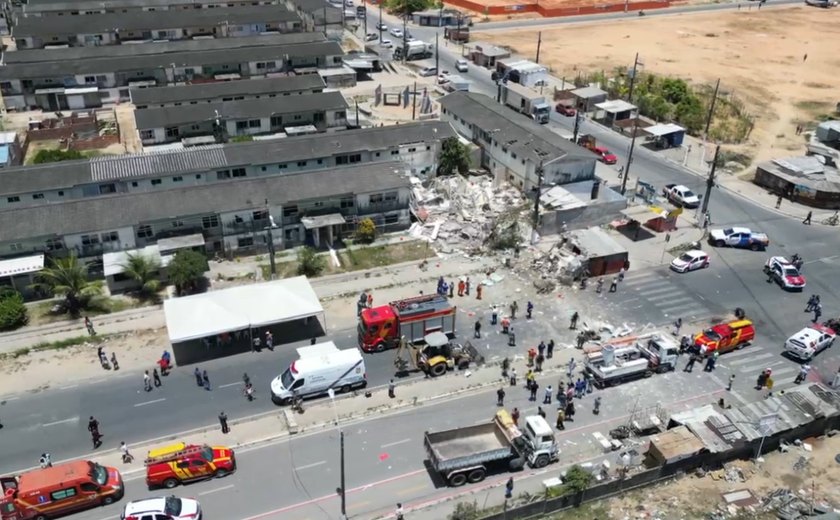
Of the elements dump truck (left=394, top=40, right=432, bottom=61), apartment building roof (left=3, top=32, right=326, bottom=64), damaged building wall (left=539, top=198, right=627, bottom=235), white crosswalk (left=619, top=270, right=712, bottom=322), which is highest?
apartment building roof (left=3, top=32, right=326, bottom=64)

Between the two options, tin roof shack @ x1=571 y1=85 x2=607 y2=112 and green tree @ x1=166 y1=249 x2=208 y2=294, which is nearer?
green tree @ x1=166 y1=249 x2=208 y2=294

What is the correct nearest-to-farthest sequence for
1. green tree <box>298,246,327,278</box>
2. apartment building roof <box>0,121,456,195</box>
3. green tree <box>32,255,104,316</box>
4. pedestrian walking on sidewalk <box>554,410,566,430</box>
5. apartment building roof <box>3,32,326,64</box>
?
1. pedestrian walking on sidewalk <box>554,410,566,430</box>
2. green tree <box>32,255,104,316</box>
3. green tree <box>298,246,327,278</box>
4. apartment building roof <box>0,121,456,195</box>
5. apartment building roof <box>3,32,326,64</box>

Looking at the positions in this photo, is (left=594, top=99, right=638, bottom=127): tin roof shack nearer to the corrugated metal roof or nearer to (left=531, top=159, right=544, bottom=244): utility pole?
(left=531, top=159, right=544, bottom=244): utility pole

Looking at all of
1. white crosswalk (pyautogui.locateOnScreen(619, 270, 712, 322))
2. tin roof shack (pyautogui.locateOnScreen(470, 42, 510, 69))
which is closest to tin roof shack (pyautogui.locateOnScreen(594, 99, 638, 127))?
tin roof shack (pyautogui.locateOnScreen(470, 42, 510, 69))

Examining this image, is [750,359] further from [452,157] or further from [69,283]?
[69,283]

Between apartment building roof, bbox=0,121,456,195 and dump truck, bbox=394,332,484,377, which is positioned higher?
apartment building roof, bbox=0,121,456,195

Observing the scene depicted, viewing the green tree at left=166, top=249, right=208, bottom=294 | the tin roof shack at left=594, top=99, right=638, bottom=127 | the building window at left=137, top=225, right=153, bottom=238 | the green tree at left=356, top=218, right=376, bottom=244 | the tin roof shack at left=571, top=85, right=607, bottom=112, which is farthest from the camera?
the tin roof shack at left=571, top=85, right=607, bottom=112

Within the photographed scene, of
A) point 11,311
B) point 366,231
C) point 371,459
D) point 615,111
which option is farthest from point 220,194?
point 615,111
